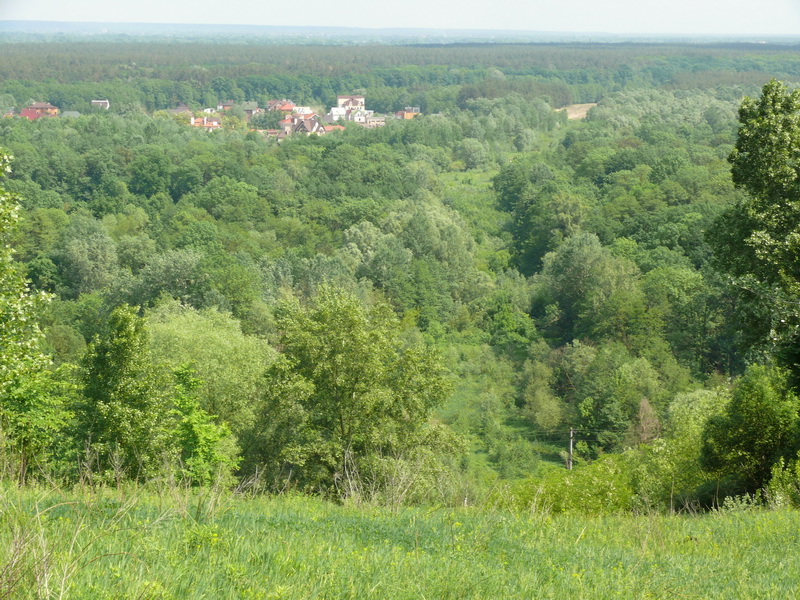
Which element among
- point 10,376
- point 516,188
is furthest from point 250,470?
point 516,188

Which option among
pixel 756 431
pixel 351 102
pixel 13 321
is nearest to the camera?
pixel 13 321

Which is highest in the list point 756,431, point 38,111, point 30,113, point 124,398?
point 38,111

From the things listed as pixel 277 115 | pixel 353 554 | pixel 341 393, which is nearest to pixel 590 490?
pixel 341 393

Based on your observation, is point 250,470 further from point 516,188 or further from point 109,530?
point 516,188

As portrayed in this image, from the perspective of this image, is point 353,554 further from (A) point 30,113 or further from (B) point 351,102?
(B) point 351,102

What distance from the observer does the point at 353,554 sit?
5.65m

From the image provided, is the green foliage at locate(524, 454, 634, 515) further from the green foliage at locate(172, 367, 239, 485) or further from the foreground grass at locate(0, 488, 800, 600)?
the green foliage at locate(172, 367, 239, 485)

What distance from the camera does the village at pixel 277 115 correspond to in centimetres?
10447

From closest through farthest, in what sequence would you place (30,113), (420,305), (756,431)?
(756,431)
(420,305)
(30,113)

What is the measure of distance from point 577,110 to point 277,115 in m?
47.9

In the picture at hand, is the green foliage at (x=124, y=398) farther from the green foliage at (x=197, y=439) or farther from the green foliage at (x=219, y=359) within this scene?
the green foliage at (x=219, y=359)

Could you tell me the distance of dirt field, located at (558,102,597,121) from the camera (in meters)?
122

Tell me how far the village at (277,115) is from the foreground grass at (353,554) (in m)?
88.5

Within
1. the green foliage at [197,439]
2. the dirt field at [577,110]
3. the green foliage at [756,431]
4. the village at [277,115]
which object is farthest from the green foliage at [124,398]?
the dirt field at [577,110]
